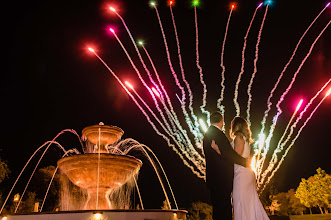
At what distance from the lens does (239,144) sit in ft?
19.4

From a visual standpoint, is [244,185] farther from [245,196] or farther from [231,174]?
[231,174]

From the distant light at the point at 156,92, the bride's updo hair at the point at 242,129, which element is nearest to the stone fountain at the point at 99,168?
the bride's updo hair at the point at 242,129

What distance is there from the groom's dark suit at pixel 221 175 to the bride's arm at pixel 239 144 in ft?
0.61

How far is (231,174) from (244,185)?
36 cm

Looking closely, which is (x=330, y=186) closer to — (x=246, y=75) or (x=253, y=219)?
(x=246, y=75)

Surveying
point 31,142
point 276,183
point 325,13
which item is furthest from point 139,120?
point 276,183

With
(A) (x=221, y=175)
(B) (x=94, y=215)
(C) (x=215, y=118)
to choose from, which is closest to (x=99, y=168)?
(B) (x=94, y=215)

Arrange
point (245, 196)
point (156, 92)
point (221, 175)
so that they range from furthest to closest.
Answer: point (156, 92) → point (245, 196) → point (221, 175)

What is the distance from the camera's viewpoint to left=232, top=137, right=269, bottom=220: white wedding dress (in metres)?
5.73

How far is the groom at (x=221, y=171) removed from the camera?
18.6 feet

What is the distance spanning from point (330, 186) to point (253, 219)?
54661mm

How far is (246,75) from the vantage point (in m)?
20.6

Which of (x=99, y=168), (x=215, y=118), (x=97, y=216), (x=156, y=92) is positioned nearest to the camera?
(x=215, y=118)

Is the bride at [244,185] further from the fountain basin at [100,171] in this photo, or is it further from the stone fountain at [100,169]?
the fountain basin at [100,171]
